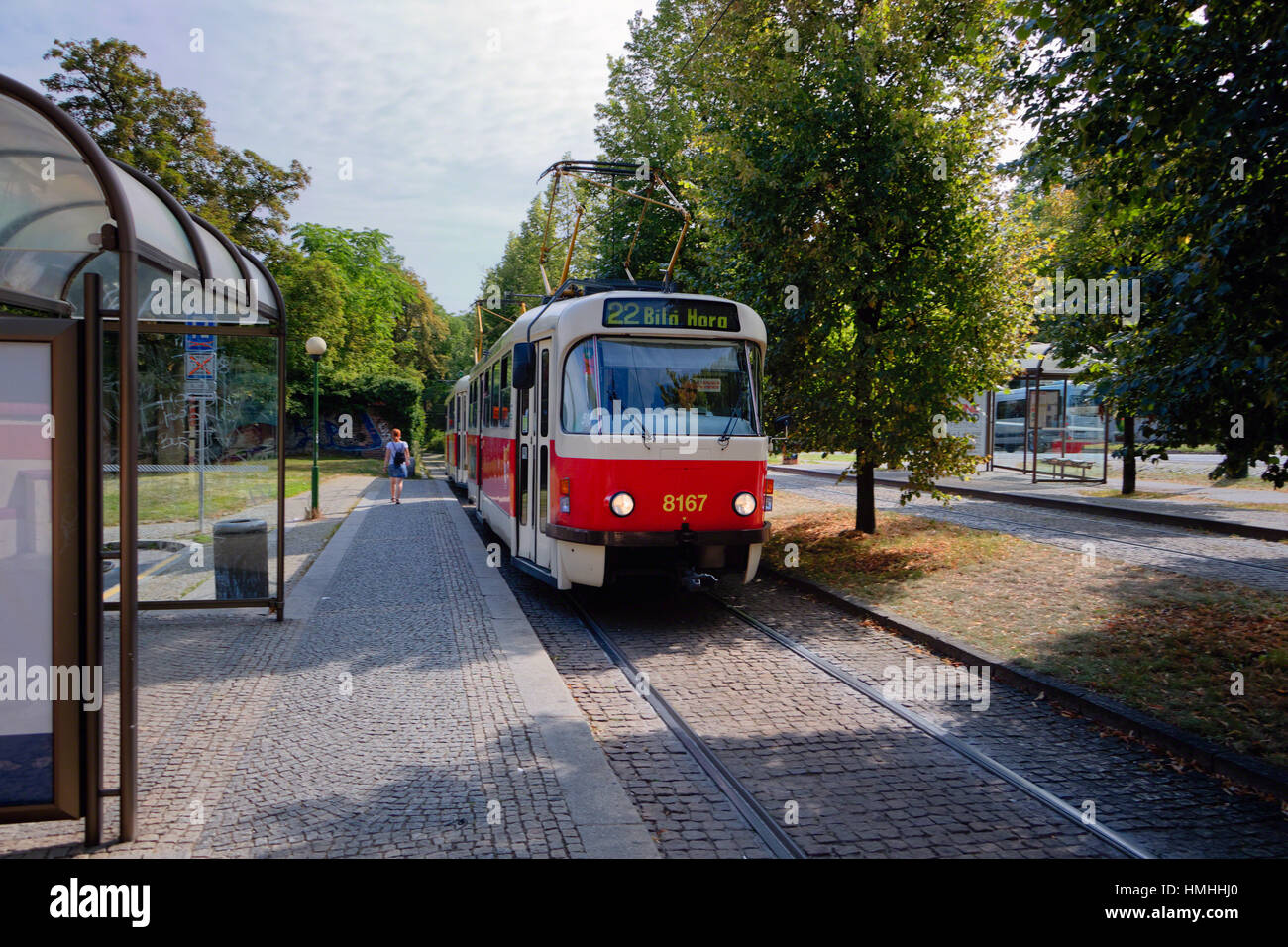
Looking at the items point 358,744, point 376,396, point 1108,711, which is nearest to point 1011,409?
point 376,396

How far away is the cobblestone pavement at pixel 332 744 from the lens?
4195 mm

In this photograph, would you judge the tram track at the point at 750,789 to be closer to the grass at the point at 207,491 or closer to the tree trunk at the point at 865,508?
the grass at the point at 207,491

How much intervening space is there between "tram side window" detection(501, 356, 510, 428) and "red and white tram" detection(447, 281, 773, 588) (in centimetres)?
230

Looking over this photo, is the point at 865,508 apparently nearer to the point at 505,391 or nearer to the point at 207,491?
the point at 505,391

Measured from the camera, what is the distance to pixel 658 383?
28.9 ft

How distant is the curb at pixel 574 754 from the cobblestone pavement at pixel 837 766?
0.74m

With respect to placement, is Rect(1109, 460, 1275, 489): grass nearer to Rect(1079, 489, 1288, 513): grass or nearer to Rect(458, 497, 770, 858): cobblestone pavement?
Rect(1079, 489, 1288, 513): grass

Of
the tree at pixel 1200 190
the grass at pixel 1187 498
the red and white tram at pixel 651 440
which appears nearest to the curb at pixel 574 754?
the red and white tram at pixel 651 440

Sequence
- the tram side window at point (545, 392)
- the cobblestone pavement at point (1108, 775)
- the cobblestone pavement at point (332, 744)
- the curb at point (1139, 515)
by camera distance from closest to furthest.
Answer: the cobblestone pavement at point (332, 744) → the cobblestone pavement at point (1108, 775) → the tram side window at point (545, 392) → the curb at point (1139, 515)

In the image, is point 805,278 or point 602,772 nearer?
point 602,772
